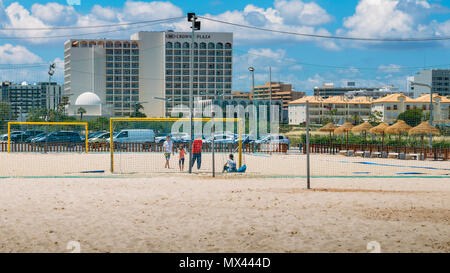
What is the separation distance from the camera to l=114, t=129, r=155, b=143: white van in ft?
144

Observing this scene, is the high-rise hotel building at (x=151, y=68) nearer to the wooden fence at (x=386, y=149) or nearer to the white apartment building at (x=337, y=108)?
the white apartment building at (x=337, y=108)

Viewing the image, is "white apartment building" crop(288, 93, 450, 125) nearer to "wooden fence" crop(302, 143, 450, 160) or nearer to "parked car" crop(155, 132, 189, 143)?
→ "parked car" crop(155, 132, 189, 143)

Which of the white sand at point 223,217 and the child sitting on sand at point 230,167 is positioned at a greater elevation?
the child sitting on sand at point 230,167

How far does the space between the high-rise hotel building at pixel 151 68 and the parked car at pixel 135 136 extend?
304 ft

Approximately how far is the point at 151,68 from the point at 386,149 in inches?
4227

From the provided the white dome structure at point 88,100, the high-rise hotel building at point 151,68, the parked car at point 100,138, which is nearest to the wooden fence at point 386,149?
the parked car at point 100,138

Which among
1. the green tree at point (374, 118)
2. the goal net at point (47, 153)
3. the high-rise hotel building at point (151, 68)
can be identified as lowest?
the goal net at point (47, 153)

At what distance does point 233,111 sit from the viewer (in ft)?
420

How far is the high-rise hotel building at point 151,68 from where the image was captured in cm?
13825

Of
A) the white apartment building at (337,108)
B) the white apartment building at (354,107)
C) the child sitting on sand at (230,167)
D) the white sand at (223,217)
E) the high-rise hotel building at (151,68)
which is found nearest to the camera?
the white sand at (223,217)

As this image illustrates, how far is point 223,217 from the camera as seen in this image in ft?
38.0
